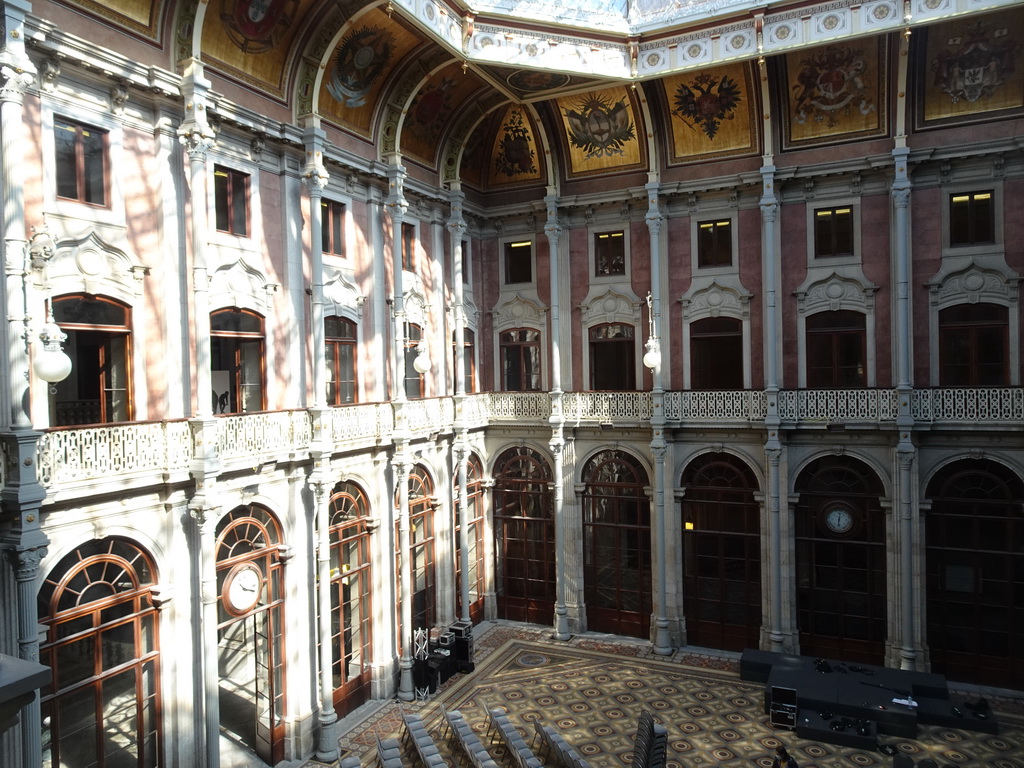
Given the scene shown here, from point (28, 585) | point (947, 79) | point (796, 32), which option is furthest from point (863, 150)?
point (28, 585)

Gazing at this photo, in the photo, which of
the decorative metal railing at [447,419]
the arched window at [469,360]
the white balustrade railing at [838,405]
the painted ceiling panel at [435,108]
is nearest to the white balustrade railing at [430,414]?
the decorative metal railing at [447,419]

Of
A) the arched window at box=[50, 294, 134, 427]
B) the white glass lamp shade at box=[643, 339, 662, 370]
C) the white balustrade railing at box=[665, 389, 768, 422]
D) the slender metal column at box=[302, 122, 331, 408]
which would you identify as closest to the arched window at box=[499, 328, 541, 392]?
the white glass lamp shade at box=[643, 339, 662, 370]

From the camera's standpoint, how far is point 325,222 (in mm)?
15805

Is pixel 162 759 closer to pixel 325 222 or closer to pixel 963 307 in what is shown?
pixel 325 222

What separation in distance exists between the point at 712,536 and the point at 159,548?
12.7 meters

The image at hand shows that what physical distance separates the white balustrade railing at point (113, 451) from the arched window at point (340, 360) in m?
4.32

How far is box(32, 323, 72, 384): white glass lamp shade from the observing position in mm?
8555

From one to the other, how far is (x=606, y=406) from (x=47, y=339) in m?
13.3

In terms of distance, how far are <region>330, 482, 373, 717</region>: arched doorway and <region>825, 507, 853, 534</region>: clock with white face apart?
1045 centimetres

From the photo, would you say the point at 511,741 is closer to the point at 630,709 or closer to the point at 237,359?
the point at 630,709

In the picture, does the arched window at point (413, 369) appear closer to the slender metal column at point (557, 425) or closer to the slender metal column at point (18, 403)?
the slender metal column at point (557, 425)

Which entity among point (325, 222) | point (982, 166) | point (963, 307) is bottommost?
point (963, 307)

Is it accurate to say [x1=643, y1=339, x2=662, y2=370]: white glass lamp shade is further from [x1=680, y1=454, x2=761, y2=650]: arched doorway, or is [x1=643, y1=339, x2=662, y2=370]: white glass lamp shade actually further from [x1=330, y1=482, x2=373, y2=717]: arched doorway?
[x1=330, y1=482, x2=373, y2=717]: arched doorway

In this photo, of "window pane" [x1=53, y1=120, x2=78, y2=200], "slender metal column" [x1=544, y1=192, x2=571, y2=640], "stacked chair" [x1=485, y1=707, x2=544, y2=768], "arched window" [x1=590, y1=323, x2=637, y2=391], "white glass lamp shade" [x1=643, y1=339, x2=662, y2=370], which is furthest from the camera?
"arched window" [x1=590, y1=323, x2=637, y2=391]
